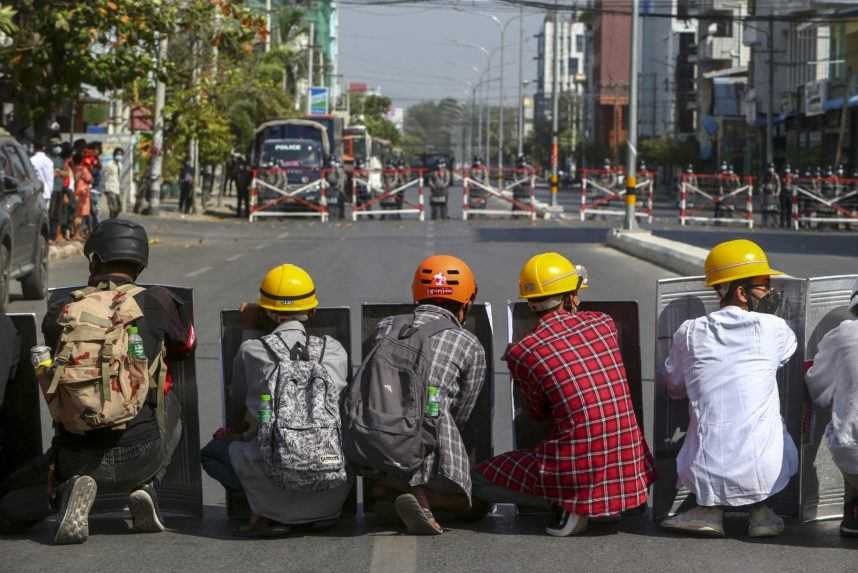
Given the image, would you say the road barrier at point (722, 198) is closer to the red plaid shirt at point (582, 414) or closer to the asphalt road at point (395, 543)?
the asphalt road at point (395, 543)

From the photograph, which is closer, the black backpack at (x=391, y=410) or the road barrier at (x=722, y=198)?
the black backpack at (x=391, y=410)

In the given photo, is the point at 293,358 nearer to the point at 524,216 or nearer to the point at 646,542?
the point at 646,542

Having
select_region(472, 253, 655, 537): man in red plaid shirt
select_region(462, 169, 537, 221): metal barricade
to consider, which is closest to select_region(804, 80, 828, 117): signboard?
select_region(462, 169, 537, 221): metal barricade

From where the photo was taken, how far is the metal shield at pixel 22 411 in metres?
6.43

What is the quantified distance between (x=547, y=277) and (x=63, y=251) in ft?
59.7

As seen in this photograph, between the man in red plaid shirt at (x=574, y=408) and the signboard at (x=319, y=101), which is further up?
the signboard at (x=319, y=101)

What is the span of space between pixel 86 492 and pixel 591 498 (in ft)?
6.70

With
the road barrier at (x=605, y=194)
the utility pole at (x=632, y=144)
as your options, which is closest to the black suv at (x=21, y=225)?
the utility pole at (x=632, y=144)

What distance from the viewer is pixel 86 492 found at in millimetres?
5996

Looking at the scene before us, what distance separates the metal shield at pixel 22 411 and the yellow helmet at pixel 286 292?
1038 mm

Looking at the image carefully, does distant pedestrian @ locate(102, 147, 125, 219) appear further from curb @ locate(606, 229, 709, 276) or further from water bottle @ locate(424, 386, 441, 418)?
water bottle @ locate(424, 386, 441, 418)

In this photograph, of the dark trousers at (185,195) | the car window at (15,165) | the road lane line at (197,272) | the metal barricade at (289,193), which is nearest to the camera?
the car window at (15,165)

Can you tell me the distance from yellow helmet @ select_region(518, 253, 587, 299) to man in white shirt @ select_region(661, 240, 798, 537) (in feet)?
1.76

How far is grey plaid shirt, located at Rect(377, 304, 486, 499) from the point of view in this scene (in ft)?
20.2
